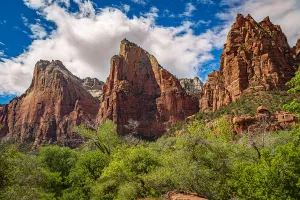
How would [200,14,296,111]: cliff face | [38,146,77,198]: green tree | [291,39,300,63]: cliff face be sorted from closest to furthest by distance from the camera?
[38,146,77,198]: green tree, [200,14,296,111]: cliff face, [291,39,300,63]: cliff face

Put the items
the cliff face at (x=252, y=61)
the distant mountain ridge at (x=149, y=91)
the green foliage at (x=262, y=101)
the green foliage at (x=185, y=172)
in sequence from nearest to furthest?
the green foliage at (x=185, y=172), the green foliage at (x=262, y=101), the cliff face at (x=252, y=61), the distant mountain ridge at (x=149, y=91)

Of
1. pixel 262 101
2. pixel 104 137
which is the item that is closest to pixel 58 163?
pixel 104 137

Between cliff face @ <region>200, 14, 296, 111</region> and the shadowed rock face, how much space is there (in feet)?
299

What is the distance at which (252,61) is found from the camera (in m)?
115

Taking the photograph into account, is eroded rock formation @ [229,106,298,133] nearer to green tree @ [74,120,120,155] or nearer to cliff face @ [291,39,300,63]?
green tree @ [74,120,120,155]

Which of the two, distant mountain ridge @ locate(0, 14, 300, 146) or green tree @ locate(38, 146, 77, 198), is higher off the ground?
distant mountain ridge @ locate(0, 14, 300, 146)

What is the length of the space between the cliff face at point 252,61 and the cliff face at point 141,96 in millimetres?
36256

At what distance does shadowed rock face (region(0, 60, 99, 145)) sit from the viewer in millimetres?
178750

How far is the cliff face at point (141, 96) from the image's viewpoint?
6506 inches

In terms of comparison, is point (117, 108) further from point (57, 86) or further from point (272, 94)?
point (272, 94)

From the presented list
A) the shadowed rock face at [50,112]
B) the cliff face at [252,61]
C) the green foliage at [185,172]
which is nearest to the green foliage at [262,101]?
the cliff face at [252,61]

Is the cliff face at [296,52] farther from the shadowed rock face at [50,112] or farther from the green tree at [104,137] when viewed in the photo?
the shadowed rock face at [50,112]

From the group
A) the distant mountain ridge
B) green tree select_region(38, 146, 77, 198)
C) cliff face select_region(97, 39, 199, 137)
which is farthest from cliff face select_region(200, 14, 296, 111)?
green tree select_region(38, 146, 77, 198)

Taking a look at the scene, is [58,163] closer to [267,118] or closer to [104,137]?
[104,137]
